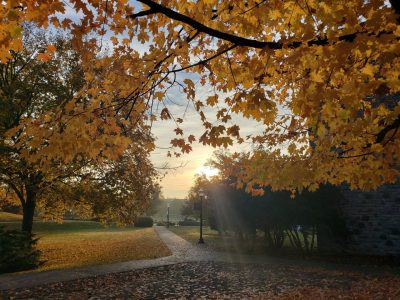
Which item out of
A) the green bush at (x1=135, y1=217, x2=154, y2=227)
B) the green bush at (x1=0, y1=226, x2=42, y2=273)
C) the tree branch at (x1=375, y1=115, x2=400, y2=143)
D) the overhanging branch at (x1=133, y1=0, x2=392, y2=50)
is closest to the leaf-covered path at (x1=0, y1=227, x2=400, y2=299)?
the green bush at (x1=0, y1=226, x2=42, y2=273)

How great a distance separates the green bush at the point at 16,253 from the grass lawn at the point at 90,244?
603 millimetres

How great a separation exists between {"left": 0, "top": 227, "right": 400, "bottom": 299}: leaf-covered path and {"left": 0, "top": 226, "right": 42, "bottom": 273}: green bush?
7.54 feet

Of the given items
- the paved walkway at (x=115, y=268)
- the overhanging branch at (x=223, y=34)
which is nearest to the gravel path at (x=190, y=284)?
the paved walkway at (x=115, y=268)

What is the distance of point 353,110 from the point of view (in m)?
4.58

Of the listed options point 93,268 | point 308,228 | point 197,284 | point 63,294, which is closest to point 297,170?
point 197,284

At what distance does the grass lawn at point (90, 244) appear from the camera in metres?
18.0

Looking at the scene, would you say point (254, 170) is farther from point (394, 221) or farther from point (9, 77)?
point (9, 77)

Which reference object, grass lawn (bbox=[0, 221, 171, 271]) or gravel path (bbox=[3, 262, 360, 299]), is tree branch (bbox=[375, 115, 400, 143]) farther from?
grass lawn (bbox=[0, 221, 171, 271])

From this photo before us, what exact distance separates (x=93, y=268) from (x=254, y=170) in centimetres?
912

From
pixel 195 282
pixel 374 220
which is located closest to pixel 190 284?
pixel 195 282

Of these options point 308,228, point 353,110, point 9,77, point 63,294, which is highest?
point 9,77

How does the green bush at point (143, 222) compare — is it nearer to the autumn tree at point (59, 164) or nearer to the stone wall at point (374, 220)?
the autumn tree at point (59, 164)

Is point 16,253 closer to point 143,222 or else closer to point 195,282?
point 195,282

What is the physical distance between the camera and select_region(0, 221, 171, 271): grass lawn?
18.0 metres
